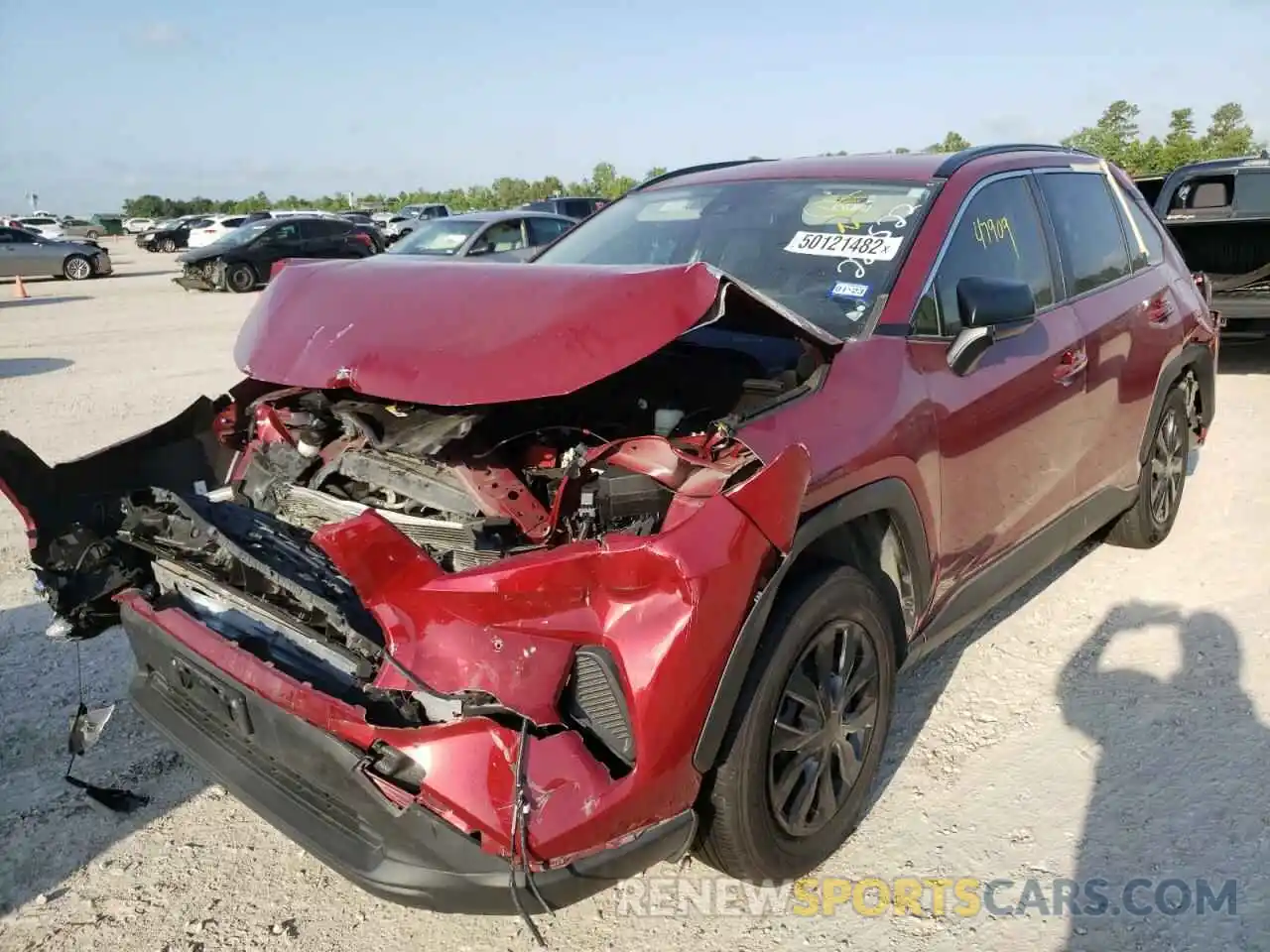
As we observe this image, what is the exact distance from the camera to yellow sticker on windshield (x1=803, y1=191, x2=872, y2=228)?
3.33 m

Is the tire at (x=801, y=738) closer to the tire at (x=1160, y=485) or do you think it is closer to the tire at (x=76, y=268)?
the tire at (x=1160, y=485)

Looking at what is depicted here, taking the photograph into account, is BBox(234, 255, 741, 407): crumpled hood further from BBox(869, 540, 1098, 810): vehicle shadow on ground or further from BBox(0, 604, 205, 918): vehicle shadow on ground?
BBox(869, 540, 1098, 810): vehicle shadow on ground

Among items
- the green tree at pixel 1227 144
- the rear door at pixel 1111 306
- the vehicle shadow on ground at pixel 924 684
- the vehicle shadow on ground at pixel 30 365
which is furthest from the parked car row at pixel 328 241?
the green tree at pixel 1227 144

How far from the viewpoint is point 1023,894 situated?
8.57ft

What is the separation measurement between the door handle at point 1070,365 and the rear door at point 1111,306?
0.08 m

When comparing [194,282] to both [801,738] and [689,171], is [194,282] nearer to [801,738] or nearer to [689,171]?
[689,171]

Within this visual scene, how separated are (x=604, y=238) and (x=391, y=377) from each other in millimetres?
1772

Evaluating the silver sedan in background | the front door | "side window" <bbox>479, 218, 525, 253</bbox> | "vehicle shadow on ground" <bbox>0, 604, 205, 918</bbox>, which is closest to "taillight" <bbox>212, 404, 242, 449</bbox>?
"vehicle shadow on ground" <bbox>0, 604, 205, 918</bbox>

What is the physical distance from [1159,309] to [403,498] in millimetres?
3533

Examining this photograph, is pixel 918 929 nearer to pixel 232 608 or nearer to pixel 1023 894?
pixel 1023 894

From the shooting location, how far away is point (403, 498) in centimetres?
285

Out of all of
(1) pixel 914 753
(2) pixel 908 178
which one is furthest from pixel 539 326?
(1) pixel 914 753

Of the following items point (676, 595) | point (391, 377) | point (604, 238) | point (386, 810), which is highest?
point (604, 238)

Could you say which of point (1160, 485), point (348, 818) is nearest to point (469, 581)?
point (348, 818)
